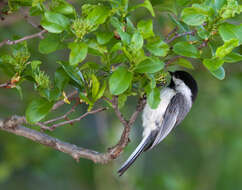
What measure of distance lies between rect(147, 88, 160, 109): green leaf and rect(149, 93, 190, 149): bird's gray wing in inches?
48.8

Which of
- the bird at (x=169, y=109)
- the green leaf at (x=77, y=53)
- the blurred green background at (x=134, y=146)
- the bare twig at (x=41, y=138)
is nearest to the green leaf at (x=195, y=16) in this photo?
the green leaf at (x=77, y=53)

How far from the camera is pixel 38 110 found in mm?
1865

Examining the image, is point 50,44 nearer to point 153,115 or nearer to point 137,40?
point 137,40

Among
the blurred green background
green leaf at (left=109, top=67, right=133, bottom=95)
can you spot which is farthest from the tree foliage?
the blurred green background

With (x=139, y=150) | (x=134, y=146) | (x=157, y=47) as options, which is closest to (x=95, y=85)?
(x=157, y=47)

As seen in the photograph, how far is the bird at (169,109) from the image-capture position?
313 cm

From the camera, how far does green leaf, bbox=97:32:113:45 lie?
175 centimetres

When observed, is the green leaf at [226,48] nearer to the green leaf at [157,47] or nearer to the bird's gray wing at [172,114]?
the green leaf at [157,47]

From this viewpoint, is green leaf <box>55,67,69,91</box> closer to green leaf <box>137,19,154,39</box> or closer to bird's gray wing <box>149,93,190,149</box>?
green leaf <box>137,19,154,39</box>

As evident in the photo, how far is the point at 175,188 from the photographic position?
4.21 m

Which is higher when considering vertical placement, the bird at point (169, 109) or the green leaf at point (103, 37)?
the green leaf at point (103, 37)

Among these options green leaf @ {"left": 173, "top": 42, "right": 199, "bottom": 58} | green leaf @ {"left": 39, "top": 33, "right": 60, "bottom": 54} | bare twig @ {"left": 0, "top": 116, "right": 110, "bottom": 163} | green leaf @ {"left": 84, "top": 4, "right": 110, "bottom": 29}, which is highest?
green leaf @ {"left": 84, "top": 4, "right": 110, "bottom": 29}

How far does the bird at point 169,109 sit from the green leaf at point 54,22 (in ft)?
4.89

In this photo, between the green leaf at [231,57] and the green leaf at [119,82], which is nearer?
the green leaf at [119,82]
